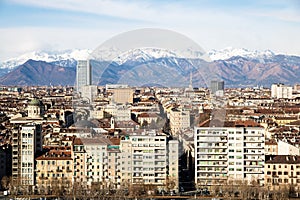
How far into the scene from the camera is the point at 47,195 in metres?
5.88

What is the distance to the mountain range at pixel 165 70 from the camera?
3.67 meters

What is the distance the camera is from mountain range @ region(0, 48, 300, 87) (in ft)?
12.0

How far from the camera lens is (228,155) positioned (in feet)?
21.0

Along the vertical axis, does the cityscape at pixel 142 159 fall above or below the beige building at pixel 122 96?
below

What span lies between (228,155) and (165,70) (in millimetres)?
2221

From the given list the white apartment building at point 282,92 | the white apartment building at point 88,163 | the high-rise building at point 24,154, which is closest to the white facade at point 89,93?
the white apartment building at point 88,163

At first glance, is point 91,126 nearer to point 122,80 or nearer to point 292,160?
point 122,80

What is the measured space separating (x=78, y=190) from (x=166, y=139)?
43.5 inches

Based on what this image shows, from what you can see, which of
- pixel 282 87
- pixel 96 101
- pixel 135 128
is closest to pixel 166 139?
pixel 135 128

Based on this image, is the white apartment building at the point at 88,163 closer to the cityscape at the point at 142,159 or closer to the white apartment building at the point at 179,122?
A: the cityscape at the point at 142,159

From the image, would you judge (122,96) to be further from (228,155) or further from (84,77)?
Answer: (228,155)

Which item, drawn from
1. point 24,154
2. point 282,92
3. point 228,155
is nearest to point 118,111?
point 24,154

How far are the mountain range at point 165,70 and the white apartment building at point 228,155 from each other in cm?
59

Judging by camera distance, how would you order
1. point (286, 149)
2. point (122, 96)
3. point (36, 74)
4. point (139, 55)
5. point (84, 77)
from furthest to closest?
point (36, 74)
point (286, 149)
point (84, 77)
point (122, 96)
point (139, 55)
